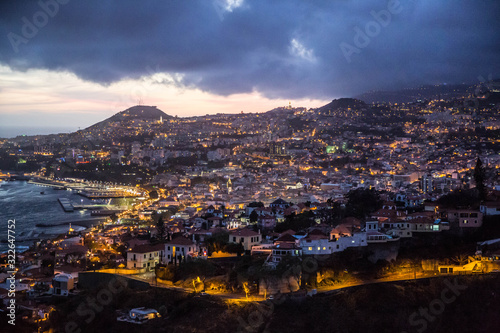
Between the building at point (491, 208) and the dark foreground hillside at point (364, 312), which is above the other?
the building at point (491, 208)

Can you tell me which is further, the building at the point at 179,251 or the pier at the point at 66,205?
the pier at the point at 66,205

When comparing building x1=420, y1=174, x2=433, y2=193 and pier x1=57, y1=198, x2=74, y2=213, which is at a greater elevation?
building x1=420, y1=174, x2=433, y2=193

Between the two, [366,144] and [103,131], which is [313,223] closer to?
[366,144]

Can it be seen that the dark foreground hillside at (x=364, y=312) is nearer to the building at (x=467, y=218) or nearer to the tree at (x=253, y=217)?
the building at (x=467, y=218)

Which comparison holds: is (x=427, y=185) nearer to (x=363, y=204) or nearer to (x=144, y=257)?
(x=363, y=204)

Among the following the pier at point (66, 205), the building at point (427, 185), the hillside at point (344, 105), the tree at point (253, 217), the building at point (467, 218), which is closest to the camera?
the building at point (467, 218)

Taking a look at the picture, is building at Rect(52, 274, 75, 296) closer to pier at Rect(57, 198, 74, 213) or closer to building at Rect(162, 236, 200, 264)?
building at Rect(162, 236, 200, 264)

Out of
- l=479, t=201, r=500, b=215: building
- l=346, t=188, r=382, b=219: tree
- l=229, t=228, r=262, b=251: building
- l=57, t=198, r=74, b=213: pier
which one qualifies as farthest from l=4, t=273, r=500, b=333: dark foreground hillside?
l=57, t=198, r=74, b=213: pier

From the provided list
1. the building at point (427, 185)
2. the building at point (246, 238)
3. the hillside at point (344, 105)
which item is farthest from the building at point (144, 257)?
the hillside at point (344, 105)

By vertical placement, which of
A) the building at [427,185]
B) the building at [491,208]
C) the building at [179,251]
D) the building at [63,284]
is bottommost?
the building at [63,284]
